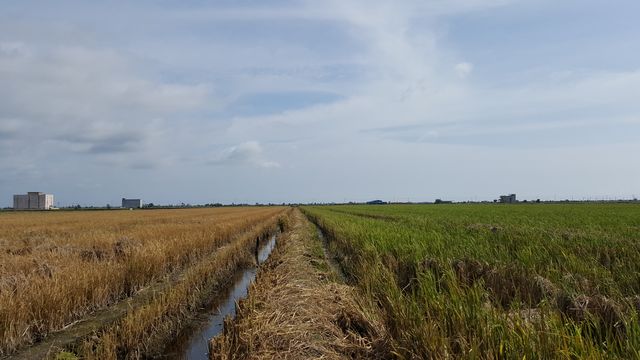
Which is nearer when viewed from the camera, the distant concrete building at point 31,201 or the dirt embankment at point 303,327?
the dirt embankment at point 303,327

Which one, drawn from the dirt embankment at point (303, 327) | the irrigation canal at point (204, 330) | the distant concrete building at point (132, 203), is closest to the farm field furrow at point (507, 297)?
the dirt embankment at point (303, 327)

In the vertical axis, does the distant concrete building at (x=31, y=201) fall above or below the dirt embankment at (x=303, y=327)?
above

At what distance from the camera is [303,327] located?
5324 millimetres

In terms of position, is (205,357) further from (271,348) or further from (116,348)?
(271,348)

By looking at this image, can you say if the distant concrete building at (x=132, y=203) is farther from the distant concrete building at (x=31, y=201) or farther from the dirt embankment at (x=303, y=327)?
the dirt embankment at (x=303, y=327)

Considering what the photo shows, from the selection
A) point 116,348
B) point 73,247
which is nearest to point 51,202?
point 73,247

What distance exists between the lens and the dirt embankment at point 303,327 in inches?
184

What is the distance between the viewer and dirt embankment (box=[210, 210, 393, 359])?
4672mm

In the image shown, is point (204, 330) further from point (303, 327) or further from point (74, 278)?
point (303, 327)

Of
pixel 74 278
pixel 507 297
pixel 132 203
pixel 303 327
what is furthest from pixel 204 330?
pixel 132 203

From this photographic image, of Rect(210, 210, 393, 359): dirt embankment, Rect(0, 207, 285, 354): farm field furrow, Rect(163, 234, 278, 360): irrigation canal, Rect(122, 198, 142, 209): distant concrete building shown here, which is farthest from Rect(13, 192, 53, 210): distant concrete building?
Rect(210, 210, 393, 359): dirt embankment

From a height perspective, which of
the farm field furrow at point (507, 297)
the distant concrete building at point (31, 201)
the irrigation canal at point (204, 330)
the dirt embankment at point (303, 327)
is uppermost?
the distant concrete building at point (31, 201)

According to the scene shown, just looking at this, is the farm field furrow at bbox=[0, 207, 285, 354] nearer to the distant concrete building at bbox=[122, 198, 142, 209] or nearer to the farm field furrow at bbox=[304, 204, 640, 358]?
the farm field furrow at bbox=[304, 204, 640, 358]

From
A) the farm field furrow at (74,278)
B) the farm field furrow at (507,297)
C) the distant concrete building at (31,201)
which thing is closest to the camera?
the farm field furrow at (507,297)
